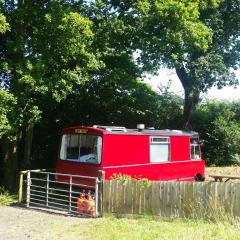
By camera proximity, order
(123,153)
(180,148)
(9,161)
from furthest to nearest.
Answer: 1. (9,161)
2. (180,148)
3. (123,153)

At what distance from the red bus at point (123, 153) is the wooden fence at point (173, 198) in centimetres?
157

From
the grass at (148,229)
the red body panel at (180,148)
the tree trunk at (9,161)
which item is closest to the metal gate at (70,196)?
the grass at (148,229)

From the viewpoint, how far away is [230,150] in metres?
31.6

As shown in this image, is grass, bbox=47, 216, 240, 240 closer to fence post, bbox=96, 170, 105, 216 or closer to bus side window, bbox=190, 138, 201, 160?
fence post, bbox=96, 170, 105, 216

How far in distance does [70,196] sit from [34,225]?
2168mm

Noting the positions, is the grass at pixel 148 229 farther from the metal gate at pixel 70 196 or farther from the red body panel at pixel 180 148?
the red body panel at pixel 180 148

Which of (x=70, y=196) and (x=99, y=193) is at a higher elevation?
(x=99, y=193)

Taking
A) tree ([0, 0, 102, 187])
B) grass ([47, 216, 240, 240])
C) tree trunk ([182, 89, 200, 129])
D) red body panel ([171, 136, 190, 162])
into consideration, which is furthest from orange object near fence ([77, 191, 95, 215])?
tree trunk ([182, 89, 200, 129])

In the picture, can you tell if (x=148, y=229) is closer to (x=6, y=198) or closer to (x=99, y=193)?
(x=99, y=193)

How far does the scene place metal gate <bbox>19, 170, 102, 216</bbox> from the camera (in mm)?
15271

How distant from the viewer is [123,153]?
1738 centimetres

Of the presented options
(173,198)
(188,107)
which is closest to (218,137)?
(188,107)

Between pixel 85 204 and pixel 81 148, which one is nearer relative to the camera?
pixel 85 204

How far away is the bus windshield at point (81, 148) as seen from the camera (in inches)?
648
